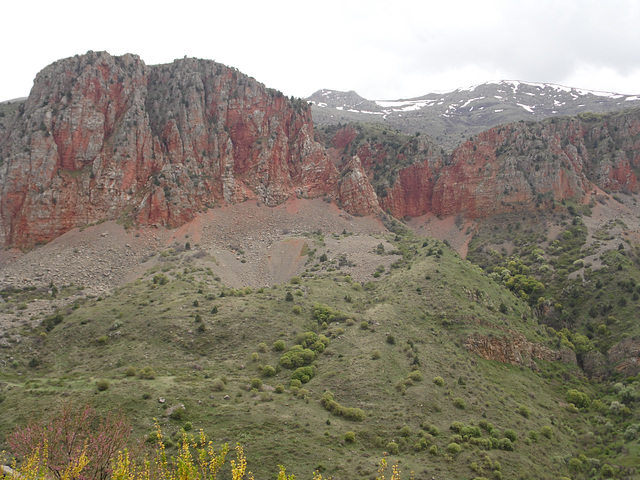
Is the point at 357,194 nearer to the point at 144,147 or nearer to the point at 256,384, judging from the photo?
the point at 144,147

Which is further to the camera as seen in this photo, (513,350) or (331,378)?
(513,350)

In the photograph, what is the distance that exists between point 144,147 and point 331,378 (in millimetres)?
67400

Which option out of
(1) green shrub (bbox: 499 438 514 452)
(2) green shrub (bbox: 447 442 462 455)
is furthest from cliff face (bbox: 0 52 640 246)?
(1) green shrub (bbox: 499 438 514 452)

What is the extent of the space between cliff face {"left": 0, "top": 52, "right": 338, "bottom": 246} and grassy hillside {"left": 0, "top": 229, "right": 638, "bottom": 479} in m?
22.3

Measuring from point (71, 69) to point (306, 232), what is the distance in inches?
2331

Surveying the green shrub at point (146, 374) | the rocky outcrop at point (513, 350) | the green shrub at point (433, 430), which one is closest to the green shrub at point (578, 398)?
the rocky outcrop at point (513, 350)

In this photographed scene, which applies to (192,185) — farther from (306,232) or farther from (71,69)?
(71,69)

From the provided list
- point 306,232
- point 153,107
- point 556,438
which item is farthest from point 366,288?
point 153,107

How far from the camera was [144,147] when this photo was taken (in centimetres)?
8544

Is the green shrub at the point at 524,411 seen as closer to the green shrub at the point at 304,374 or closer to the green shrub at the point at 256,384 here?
the green shrub at the point at 304,374

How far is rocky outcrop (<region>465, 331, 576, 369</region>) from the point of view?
51188 mm

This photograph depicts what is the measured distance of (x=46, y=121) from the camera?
78.3 meters

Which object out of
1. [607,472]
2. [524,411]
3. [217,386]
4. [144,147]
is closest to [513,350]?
[524,411]

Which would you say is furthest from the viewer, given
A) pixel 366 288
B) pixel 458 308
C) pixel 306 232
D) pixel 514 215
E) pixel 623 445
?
pixel 514 215
